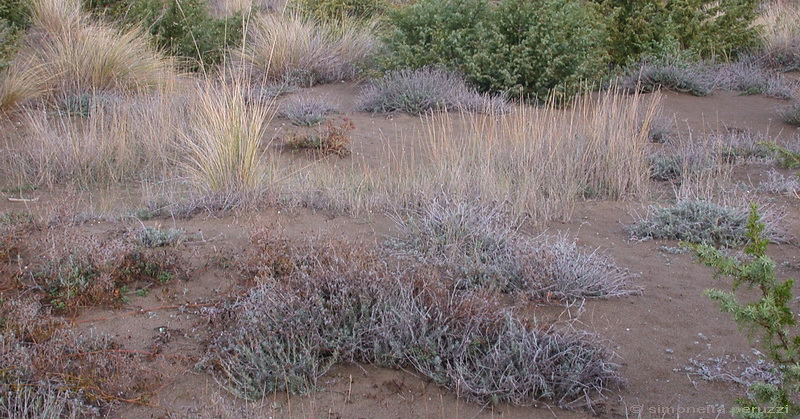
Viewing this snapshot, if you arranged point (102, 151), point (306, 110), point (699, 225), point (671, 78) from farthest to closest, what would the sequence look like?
point (671, 78) → point (306, 110) → point (102, 151) → point (699, 225)

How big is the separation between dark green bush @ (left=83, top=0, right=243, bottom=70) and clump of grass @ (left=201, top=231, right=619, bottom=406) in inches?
355

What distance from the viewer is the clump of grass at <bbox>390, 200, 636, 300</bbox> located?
15.7 ft

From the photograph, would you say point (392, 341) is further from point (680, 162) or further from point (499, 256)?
point (680, 162)

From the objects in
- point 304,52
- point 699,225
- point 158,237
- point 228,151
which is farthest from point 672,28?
point 158,237

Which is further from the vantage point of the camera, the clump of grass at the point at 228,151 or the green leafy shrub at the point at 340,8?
the green leafy shrub at the point at 340,8

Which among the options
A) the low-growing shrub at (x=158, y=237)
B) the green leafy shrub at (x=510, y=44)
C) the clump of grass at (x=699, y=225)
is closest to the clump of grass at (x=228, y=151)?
the low-growing shrub at (x=158, y=237)

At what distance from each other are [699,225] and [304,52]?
327 inches

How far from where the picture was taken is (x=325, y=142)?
8984mm

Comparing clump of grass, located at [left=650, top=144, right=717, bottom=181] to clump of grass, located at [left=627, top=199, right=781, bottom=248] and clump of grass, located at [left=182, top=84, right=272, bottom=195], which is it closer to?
clump of grass, located at [left=627, top=199, right=781, bottom=248]

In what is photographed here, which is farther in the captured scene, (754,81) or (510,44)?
(754,81)

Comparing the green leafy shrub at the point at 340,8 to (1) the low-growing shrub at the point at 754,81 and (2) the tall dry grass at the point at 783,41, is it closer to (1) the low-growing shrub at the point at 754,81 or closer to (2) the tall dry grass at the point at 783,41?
(1) the low-growing shrub at the point at 754,81

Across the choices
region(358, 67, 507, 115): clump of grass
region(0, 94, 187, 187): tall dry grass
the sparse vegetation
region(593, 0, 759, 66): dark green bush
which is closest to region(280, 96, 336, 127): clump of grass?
region(358, 67, 507, 115): clump of grass

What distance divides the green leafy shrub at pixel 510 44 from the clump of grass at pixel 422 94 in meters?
0.32

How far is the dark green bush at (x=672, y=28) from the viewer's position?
12.7 metres
